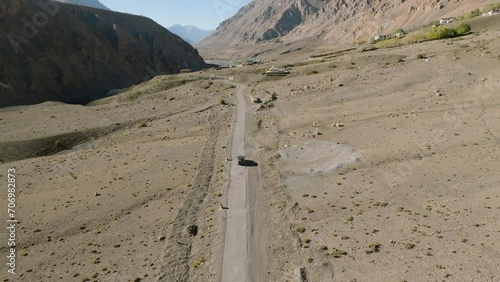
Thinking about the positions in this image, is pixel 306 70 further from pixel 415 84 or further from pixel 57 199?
pixel 57 199

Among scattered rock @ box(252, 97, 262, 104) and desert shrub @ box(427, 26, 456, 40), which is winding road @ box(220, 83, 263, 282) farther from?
desert shrub @ box(427, 26, 456, 40)

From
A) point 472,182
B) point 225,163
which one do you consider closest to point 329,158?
point 225,163

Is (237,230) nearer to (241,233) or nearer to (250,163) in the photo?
(241,233)

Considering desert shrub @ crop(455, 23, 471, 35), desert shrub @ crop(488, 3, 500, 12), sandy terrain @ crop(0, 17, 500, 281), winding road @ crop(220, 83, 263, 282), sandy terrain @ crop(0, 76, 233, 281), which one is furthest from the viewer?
desert shrub @ crop(488, 3, 500, 12)

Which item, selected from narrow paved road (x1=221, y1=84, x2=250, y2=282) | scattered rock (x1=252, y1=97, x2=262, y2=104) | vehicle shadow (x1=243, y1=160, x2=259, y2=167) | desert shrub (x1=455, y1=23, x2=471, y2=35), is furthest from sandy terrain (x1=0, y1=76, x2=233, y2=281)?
desert shrub (x1=455, y1=23, x2=471, y2=35)

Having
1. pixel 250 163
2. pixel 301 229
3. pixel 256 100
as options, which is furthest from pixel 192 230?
pixel 256 100
